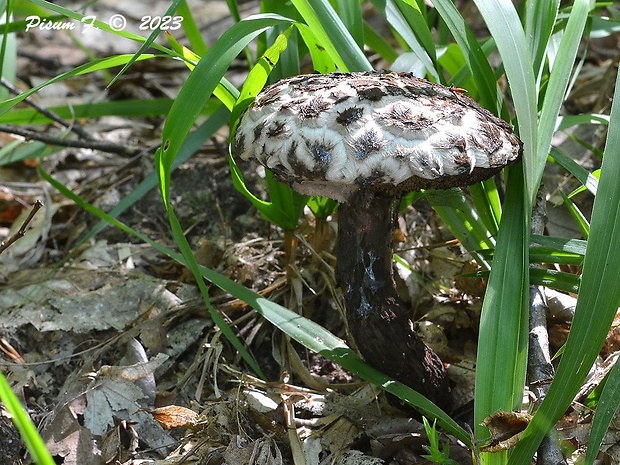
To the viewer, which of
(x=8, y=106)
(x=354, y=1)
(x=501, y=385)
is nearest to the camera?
(x=501, y=385)

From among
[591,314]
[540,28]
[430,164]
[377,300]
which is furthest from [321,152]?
[540,28]

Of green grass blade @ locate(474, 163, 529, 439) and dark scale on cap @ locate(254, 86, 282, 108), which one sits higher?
dark scale on cap @ locate(254, 86, 282, 108)

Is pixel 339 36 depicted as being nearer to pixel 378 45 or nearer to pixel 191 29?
pixel 378 45

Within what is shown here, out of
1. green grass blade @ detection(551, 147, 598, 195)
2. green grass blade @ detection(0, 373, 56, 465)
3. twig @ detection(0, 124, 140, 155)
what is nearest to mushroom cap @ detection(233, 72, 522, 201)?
green grass blade @ detection(551, 147, 598, 195)

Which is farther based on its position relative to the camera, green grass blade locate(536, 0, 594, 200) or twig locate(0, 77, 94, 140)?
twig locate(0, 77, 94, 140)

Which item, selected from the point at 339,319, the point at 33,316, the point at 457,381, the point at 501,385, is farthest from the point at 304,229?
the point at 501,385

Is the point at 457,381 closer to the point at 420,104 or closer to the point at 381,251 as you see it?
the point at 381,251

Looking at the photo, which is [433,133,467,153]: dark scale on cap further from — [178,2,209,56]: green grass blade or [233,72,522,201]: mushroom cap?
[178,2,209,56]: green grass blade
